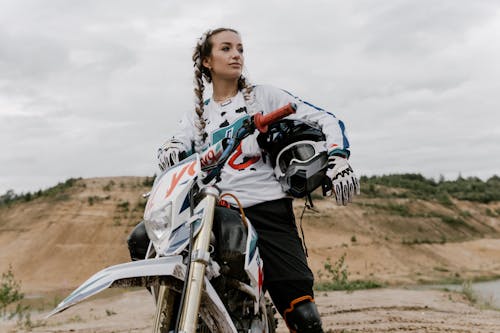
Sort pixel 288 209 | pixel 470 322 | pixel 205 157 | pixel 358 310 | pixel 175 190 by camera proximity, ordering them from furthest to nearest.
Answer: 1. pixel 358 310
2. pixel 470 322
3. pixel 288 209
4. pixel 205 157
5. pixel 175 190

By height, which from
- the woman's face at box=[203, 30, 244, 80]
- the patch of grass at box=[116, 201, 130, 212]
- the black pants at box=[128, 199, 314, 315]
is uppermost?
the woman's face at box=[203, 30, 244, 80]

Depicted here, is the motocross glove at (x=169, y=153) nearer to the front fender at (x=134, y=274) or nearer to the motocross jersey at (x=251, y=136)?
the motocross jersey at (x=251, y=136)

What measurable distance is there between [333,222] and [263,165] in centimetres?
2030

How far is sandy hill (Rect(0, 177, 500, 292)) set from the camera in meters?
18.6

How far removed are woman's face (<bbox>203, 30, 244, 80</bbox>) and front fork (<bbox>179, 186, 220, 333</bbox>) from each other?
0.98 m

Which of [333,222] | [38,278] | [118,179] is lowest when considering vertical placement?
[38,278]

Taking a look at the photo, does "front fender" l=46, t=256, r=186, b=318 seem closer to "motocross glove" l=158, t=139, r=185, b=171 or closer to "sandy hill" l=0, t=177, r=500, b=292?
"motocross glove" l=158, t=139, r=185, b=171

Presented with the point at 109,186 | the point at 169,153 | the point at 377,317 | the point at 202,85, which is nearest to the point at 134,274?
the point at 169,153

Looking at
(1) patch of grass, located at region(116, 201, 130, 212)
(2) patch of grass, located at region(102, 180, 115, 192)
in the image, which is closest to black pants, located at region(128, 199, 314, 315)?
(1) patch of grass, located at region(116, 201, 130, 212)

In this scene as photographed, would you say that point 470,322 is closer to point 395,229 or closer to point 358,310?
point 358,310

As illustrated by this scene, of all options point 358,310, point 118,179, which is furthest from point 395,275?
point 118,179

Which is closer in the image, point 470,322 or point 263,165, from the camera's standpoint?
point 263,165

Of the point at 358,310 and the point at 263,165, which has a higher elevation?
the point at 263,165

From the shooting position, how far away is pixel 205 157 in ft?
7.09
